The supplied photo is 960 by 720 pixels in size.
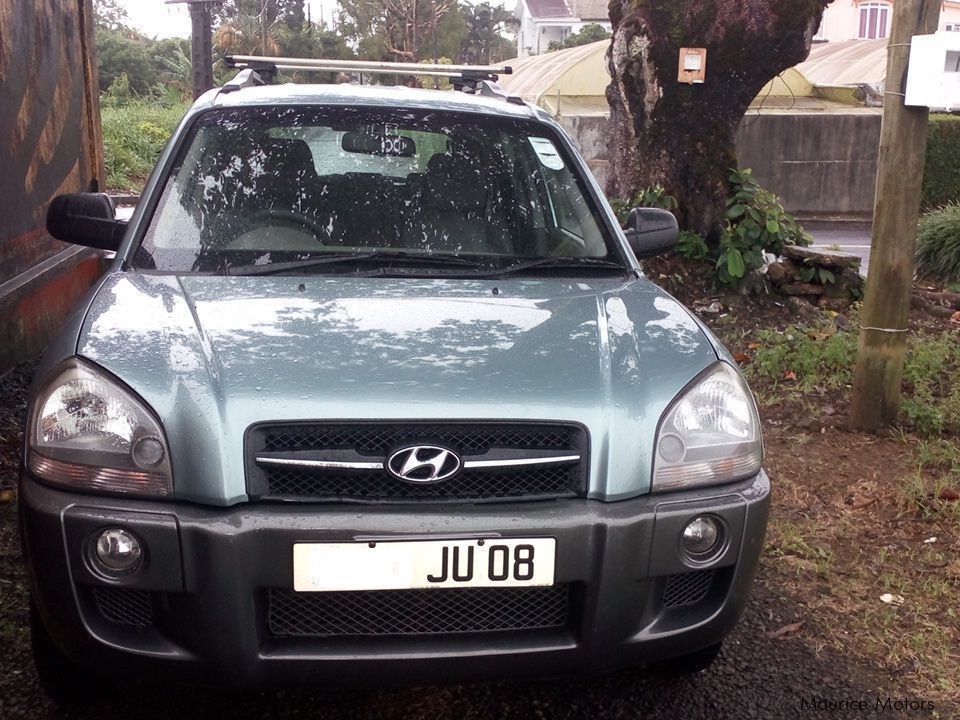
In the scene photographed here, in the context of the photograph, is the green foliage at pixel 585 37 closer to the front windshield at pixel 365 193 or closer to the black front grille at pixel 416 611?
the front windshield at pixel 365 193

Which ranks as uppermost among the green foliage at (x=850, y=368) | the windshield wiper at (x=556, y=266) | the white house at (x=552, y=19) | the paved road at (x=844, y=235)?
the white house at (x=552, y=19)

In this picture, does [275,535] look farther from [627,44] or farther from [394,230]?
[627,44]

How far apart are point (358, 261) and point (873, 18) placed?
48039mm

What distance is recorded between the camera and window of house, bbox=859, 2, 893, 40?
4556 centimetres

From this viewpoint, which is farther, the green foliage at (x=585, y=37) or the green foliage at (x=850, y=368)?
the green foliage at (x=585, y=37)

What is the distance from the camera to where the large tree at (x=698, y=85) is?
7449 millimetres

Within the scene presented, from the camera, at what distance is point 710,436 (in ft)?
8.37


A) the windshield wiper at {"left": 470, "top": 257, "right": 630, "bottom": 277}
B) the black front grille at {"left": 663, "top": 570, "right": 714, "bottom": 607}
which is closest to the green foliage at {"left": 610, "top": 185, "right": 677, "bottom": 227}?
the windshield wiper at {"left": 470, "top": 257, "right": 630, "bottom": 277}

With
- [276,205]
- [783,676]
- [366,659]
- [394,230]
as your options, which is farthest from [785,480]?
[366,659]

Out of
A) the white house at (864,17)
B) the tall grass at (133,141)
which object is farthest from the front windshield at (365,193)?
the white house at (864,17)

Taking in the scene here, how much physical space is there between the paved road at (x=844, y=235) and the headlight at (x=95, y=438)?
36.7 feet

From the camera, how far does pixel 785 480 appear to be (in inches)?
180

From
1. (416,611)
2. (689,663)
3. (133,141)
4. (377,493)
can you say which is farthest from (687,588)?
(133,141)

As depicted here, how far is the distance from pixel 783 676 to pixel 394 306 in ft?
4.95
